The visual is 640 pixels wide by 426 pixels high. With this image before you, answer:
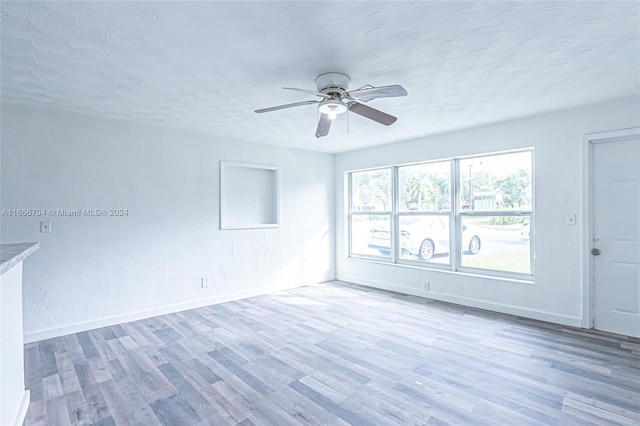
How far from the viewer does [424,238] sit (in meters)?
5.24

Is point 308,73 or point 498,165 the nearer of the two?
point 308,73

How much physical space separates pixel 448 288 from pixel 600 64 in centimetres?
316

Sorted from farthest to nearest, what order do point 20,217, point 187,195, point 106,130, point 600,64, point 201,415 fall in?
1. point 187,195
2. point 106,130
3. point 20,217
4. point 600,64
5. point 201,415

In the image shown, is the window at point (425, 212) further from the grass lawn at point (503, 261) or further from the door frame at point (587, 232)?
the door frame at point (587, 232)

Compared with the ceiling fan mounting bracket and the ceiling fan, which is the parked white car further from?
the ceiling fan mounting bracket

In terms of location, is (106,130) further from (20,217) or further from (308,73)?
(308,73)

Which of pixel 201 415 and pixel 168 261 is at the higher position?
pixel 168 261

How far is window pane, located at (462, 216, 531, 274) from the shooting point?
4.19 m

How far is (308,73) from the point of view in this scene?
270cm

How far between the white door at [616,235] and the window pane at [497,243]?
71 cm

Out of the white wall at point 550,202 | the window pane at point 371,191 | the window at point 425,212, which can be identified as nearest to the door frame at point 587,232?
the white wall at point 550,202

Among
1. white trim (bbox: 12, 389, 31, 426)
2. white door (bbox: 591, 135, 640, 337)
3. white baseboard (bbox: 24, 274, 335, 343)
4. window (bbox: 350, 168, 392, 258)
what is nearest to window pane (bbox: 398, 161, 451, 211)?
window (bbox: 350, 168, 392, 258)

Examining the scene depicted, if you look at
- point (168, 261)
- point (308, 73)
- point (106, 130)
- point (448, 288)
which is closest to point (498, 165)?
point (448, 288)

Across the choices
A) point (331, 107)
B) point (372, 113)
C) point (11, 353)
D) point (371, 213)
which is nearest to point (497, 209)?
point (371, 213)
